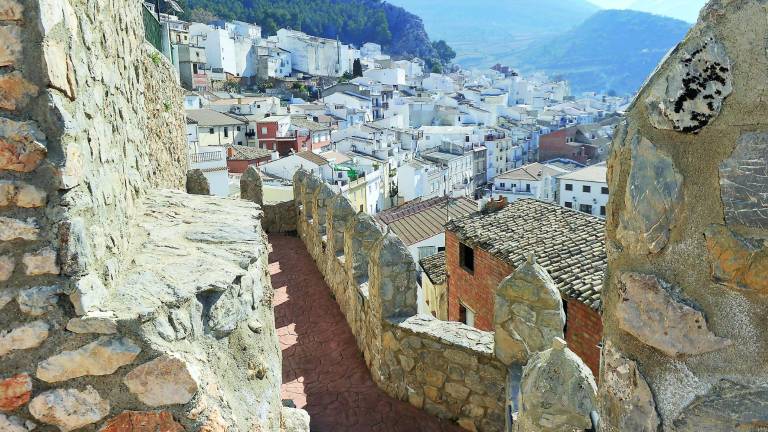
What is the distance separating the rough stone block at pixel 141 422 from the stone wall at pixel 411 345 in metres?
3.37

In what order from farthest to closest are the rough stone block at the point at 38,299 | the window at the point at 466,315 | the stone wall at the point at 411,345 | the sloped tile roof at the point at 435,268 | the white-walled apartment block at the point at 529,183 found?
the white-walled apartment block at the point at 529,183, the sloped tile roof at the point at 435,268, the window at the point at 466,315, the stone wall at the point at 411,345, the rough stone block at the point at 38,299

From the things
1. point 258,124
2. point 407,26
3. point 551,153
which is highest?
point 407,26

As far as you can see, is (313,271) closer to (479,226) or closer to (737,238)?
(479,226)

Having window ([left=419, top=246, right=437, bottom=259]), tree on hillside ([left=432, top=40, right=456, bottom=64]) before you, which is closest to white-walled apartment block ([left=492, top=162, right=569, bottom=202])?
window ([left=419, top=246, right=437, bottom=259])

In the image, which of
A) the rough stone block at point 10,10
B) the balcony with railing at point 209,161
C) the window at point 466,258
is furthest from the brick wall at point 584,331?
the balcony with railing at point 209,161

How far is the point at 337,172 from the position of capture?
40094 mm

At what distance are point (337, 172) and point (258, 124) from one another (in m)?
11.1

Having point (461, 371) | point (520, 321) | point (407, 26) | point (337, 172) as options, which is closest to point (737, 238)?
point (520, 321)

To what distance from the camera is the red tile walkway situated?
19.0ft

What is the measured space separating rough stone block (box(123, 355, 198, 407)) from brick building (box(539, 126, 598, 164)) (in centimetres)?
6535

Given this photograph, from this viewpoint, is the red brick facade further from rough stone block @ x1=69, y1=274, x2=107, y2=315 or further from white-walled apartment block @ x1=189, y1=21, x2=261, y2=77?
white-walled apartment block @ x1=189, y1=21, x2=261, y2=77

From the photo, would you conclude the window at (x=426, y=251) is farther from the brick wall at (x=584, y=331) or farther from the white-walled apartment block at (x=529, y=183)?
the white-walled apartment block at (x=529, y=183)

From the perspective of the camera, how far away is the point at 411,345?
5.86 m

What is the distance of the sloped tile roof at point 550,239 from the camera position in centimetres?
1077
